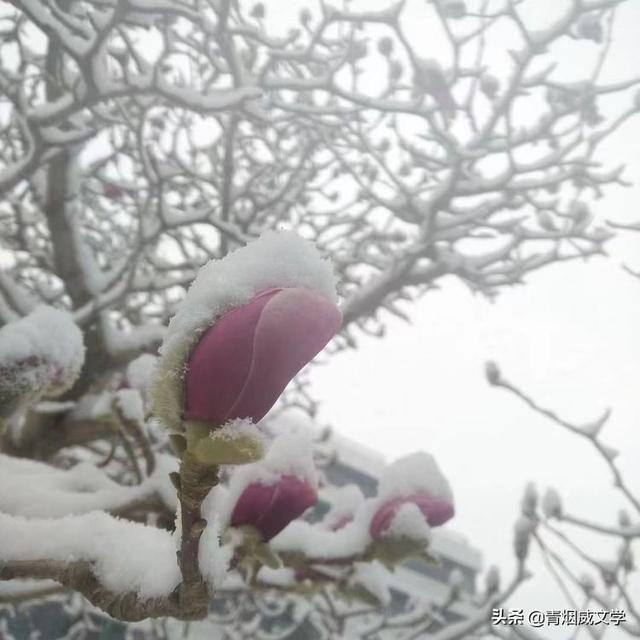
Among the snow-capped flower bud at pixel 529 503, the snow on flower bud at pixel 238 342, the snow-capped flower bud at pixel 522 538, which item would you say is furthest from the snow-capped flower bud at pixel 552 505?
the snow on flower bud at pixel 238 342

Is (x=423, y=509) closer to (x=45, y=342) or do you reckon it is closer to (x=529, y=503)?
(x=45, y=342)

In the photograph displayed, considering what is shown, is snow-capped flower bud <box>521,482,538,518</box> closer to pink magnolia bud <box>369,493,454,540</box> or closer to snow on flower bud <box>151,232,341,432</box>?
pink magnolia bud <box>369,493,454,540</box>

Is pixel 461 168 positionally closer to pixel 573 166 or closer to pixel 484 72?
pixel 484 72

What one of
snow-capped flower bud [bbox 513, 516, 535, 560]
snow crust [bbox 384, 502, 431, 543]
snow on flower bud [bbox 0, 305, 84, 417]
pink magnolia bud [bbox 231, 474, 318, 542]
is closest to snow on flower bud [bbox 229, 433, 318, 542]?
pink magnolia bud [bbox 231, 474, 318, 542]

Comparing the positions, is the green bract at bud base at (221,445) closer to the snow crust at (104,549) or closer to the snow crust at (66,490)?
the snow crust at (104,549)

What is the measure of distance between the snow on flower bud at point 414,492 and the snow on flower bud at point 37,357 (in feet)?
2.21

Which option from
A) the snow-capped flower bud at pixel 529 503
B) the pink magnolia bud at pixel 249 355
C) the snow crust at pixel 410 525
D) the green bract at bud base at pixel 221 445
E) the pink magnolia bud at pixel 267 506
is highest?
the pink magnolia bud at pixel 249 355

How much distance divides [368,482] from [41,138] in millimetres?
10869

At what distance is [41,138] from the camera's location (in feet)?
6.82

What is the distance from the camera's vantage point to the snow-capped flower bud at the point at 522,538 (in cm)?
246

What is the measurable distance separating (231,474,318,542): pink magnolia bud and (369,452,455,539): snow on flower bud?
0.26 metres

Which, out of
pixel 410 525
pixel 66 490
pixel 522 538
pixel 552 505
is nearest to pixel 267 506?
pixel 410 525

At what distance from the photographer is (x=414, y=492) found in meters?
1.42

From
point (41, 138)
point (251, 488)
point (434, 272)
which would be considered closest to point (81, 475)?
point (251, 488)
